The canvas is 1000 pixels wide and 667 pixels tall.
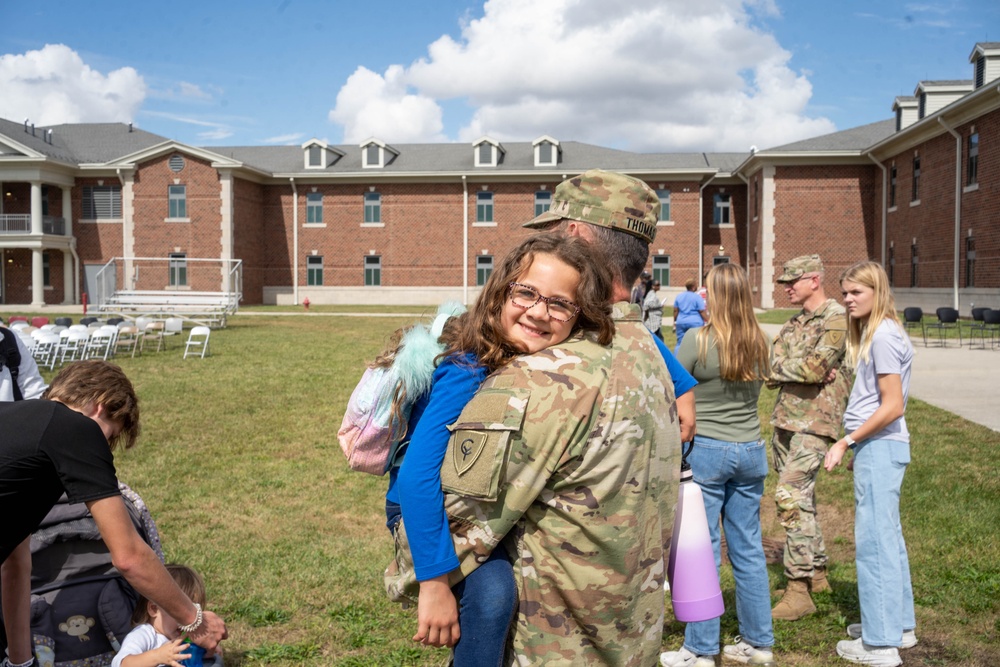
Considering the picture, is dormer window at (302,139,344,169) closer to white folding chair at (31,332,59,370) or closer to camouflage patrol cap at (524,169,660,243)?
white folding chair at (31,332,59,370)

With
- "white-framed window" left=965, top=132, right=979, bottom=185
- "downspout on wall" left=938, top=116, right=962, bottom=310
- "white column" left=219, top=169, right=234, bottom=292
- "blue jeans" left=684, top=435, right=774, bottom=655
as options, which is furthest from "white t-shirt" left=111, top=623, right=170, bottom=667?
"white column" left=219, top=169, right=234, bottom=292

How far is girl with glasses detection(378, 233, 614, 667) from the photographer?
1.89 meters

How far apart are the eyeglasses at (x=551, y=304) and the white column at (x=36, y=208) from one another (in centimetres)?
4610

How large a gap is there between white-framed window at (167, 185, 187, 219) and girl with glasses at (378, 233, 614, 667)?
44634 millimetres

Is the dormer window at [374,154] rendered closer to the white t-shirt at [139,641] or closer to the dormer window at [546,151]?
the dormer window at [546,151]

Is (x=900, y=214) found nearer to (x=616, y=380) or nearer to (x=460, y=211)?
(x=460, y=211)

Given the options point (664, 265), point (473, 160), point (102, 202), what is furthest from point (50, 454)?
point (102, 202)

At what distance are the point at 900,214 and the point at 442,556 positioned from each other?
39707 millimetres

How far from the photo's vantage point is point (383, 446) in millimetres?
2137

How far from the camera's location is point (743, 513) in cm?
414

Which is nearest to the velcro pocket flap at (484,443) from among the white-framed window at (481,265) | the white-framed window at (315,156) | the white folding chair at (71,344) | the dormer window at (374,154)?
the white folding chair at (71,344)

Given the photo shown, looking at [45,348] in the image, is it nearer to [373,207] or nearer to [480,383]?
[480,383]

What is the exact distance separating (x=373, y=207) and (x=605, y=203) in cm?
4400

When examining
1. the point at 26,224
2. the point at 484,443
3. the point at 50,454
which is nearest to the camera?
the point at 484,443
